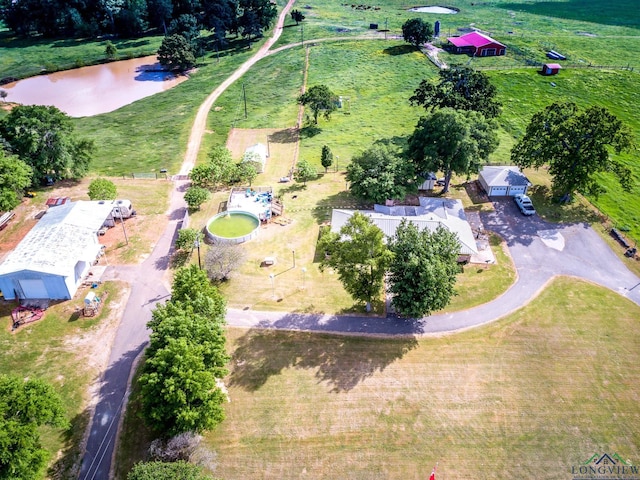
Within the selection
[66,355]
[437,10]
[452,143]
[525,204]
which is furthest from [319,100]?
[437,10]

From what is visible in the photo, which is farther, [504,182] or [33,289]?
[504,182]

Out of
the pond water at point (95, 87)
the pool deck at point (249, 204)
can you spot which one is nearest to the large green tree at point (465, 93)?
the pool deck at point (249, 204)

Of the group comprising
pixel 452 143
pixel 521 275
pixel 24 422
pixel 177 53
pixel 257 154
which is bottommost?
pixel 521 275

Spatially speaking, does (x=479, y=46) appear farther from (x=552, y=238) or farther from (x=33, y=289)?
(x=33, y=289)

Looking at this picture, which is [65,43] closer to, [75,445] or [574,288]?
[75,445]

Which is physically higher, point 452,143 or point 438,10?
point 438,10

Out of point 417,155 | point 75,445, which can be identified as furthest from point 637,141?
point 75,445

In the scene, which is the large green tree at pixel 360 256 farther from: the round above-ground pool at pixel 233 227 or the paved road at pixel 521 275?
the round above-ground pool at pixel 233 227
